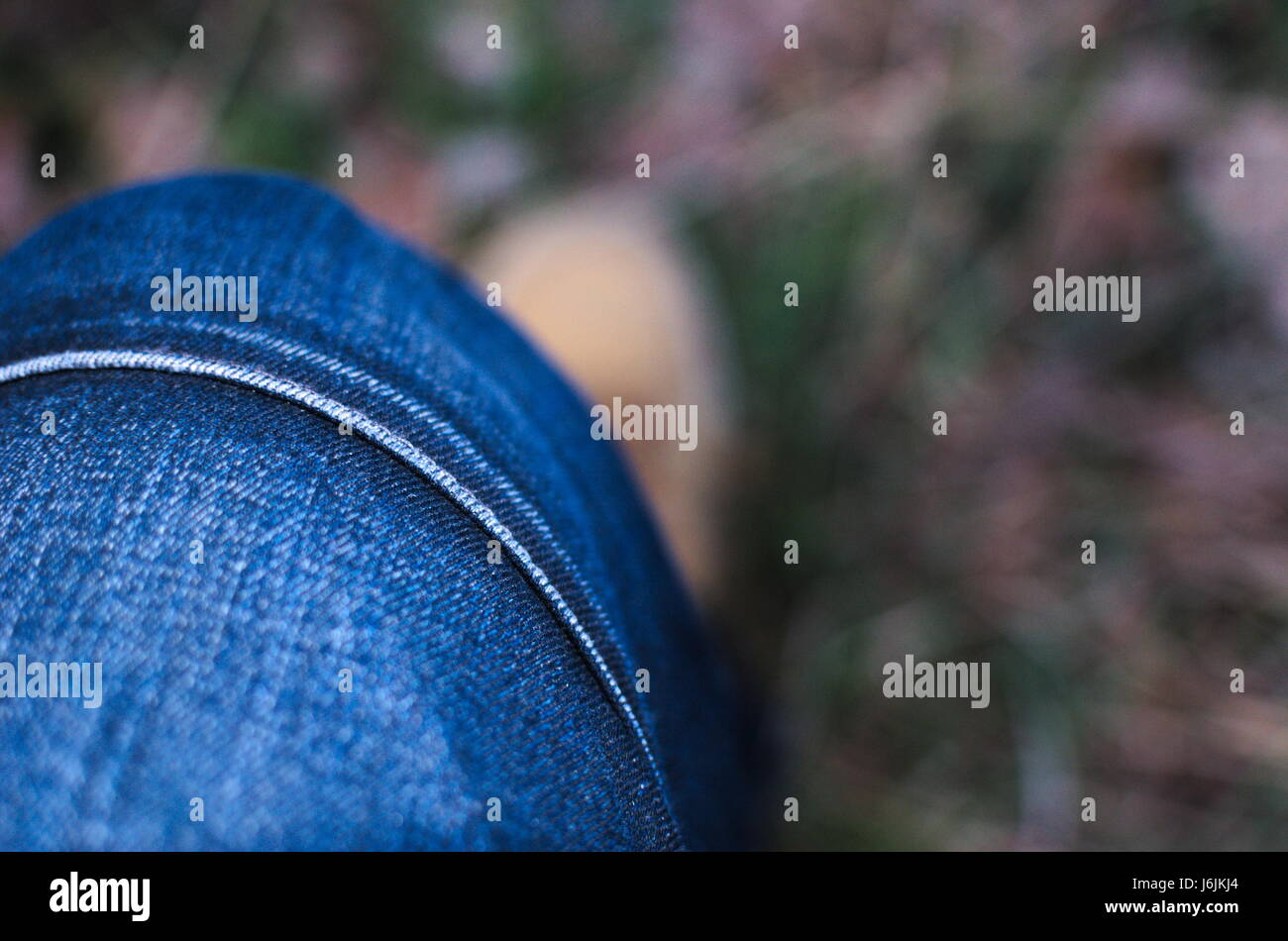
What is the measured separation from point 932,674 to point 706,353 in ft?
1.44

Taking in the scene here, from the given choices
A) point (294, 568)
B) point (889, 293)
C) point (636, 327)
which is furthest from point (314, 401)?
point (889, 293)

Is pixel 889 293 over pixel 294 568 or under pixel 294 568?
over

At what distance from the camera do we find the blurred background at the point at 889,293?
1104 millimetres

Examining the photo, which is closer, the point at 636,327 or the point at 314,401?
the point at 314,401

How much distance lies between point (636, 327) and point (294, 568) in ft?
2.41

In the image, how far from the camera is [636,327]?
1.17 metres

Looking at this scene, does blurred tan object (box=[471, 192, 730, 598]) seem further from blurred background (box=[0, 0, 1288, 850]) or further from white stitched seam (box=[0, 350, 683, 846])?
white stitched seam (box=[0, 350, 683, 846])

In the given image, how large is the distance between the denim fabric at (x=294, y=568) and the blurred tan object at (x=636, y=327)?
18.4 inches

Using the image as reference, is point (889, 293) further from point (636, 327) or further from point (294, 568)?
point (294, 568)

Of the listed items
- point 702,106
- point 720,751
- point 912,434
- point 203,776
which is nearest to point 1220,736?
point 912,434

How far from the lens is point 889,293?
3.96 ft

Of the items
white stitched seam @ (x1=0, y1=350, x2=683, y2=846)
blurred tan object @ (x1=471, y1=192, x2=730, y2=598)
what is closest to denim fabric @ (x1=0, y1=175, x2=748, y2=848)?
white stitched seam @ (x1=0, y1=350, x2=683, y2=846)

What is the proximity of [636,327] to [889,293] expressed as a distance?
0.30 metres
